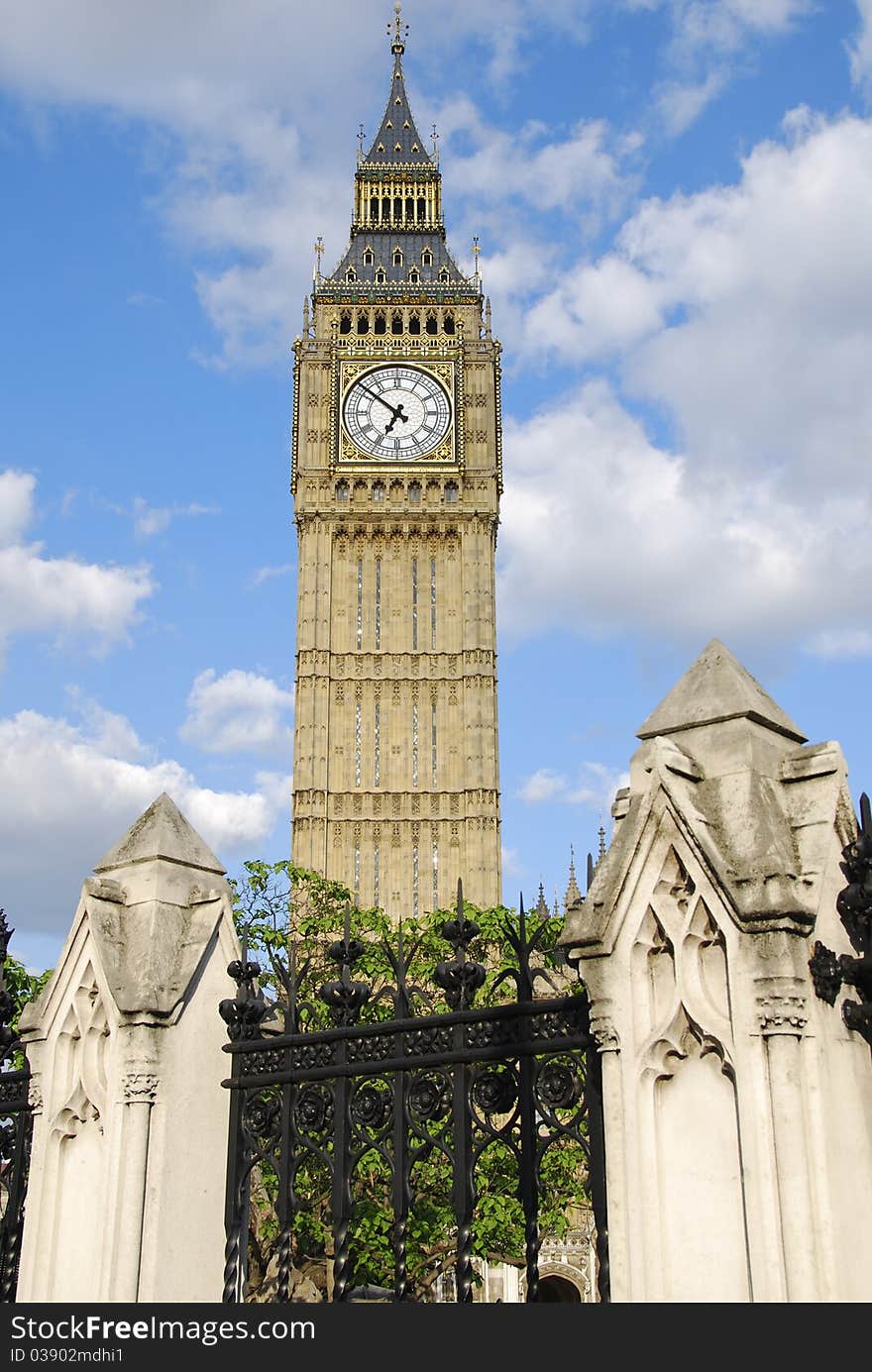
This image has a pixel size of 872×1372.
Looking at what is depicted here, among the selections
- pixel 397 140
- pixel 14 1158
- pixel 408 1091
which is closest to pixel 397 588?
pixel 397 140

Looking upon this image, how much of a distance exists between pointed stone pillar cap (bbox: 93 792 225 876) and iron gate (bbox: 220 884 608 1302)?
70cm

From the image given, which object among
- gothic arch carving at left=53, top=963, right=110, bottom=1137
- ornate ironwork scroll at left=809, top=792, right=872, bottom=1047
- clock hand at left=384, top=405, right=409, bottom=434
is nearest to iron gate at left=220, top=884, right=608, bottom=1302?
gothic arch carving at left=53, top=963, right=110, bottom=1137

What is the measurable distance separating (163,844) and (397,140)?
2628 inches

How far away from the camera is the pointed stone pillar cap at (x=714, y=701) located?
4.72 meters

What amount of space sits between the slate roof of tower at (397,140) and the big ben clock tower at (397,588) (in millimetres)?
10276

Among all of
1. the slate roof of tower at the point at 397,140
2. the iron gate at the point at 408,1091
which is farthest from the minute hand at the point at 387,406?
the iron gate at the point at 408,1091

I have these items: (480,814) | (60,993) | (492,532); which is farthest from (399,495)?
(60,993)

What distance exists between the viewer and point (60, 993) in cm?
600

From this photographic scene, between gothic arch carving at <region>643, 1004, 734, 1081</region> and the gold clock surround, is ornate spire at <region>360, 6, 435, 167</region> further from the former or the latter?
gothic arch carving at <region>643, 1004, 734, 1081</region>

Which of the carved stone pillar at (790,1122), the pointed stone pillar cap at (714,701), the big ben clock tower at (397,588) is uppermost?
the big ben clock tower at (397,588)

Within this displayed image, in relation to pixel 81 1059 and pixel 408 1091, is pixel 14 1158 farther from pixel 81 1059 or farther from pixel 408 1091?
pixel 408 1091

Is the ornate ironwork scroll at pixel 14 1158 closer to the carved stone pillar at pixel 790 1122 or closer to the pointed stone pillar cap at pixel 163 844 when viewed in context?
the pointed stone pillar cap at pixel 163 844

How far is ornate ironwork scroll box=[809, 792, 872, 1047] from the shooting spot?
416 centimetres

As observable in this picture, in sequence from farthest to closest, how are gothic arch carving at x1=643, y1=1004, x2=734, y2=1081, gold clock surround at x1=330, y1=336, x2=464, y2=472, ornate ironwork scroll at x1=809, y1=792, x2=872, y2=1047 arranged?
gold clock surround at x1=330, y1=336, x2=464, y2=472 → gothic arch carving at x1=643, y1=1004, x2=734, y2=1081 → ornate ironwork scroll at x1=809, y1=792, x2=872, y2=1047
